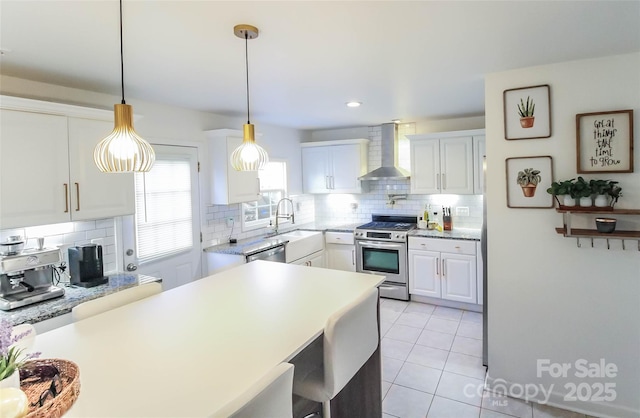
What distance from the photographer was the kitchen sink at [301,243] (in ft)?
14.2

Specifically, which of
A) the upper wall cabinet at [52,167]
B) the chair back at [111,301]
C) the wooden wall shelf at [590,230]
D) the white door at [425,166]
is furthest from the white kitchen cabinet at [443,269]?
the upper wall cabinet at [52,167]

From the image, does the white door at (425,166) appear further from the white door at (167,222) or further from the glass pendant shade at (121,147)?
the glass pendant shade at (121,147)

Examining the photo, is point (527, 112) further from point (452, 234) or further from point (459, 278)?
point (459, 278)

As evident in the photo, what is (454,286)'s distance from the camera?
14.0 feet

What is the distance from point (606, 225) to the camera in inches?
87.1

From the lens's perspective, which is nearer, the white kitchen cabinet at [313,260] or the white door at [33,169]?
the white door at [33,169]

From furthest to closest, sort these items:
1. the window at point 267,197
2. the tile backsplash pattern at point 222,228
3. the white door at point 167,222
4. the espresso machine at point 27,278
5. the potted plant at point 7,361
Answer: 1. the window at point 267,197
2. the tile backsplash pattern at point 222,228
3. the white door at point 167,222
4. the espresso machine at point 27,278
5. the potted plant at point 7,361

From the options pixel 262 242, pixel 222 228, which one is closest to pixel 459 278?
pixel 262 242

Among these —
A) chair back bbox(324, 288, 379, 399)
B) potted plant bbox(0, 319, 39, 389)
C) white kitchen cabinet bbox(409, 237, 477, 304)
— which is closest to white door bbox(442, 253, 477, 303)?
white kitchen cabinet bbox(409, 237, 477, 304)

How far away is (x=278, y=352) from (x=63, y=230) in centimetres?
227

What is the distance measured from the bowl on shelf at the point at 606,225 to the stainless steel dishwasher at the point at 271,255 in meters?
2.95

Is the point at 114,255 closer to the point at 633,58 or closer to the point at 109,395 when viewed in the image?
the point at 109,395

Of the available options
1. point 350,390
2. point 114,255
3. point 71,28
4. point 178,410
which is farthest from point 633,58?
point 114,255

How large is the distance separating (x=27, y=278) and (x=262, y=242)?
224 cm
